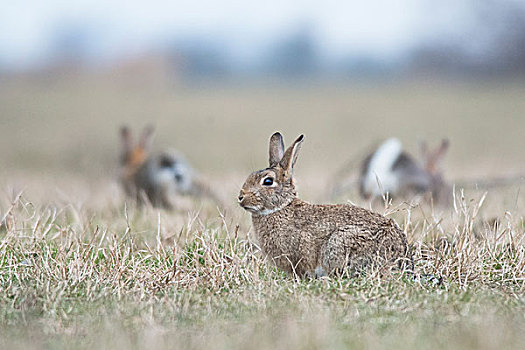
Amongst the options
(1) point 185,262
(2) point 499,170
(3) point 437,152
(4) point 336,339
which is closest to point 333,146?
(2) point 499,170

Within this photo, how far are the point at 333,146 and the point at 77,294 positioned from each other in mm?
12889

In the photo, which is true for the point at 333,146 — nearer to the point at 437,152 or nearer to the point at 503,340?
the point at 437,152

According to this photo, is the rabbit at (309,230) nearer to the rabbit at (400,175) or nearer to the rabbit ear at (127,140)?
the rabbit at (400,175)

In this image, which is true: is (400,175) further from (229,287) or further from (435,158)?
(229,287)

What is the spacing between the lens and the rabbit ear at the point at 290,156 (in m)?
4.61

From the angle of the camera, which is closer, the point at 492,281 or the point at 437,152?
the point at 492,281

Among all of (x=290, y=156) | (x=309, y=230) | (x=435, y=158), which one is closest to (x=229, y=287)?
(x=309, y=230)

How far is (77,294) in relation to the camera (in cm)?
410

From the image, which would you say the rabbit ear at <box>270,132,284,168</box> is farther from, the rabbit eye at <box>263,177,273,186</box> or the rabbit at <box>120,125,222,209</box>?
the rabbit at <box>120,125,222,209</box>

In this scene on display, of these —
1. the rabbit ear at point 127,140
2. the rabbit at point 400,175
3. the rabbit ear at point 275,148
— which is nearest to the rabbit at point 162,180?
the rabbit ear at point 127,140

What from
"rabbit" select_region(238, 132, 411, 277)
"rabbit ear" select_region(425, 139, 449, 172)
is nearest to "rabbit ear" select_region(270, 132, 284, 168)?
"rabbit" select_region(238, 132, 411, 277)

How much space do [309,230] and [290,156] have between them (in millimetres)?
501

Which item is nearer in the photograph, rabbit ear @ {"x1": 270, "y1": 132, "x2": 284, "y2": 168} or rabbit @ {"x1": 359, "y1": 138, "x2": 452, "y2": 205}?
rabbit ear @ {"x1": 270, "y1": 132, "x2": 284, "y2": 168}

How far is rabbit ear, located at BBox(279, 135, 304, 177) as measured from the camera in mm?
4609
